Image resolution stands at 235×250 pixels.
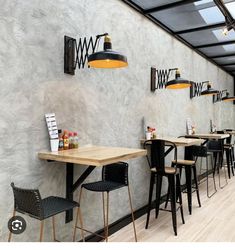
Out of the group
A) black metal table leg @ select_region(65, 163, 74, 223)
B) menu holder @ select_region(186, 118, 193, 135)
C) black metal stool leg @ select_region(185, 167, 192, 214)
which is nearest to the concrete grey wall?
black metal table leg @ select_region(65, 163, 74, 223)

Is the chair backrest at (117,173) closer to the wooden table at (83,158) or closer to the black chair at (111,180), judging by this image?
the black chair at (111,180)

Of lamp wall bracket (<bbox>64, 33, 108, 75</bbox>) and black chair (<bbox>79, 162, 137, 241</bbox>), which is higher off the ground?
lamp wall bracket (<bbox>64, 33, 108, 75</bbox>)

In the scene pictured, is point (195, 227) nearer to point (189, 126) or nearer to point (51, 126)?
point (51, 126)

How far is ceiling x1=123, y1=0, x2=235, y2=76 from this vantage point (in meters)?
3.67

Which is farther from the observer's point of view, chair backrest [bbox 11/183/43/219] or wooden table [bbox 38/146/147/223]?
→ wooden table [bbox 38/146/147/223]

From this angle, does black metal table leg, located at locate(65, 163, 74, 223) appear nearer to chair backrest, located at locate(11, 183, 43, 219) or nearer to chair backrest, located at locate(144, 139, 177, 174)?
chair backrest, located at locate(11, 183, 43, 219)

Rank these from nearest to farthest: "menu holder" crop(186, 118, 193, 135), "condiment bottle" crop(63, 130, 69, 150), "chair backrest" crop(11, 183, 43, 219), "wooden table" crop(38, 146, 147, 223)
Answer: "chair backrest" crop(11, 183, 43, 219), "wooden table" crop(38, 146, 147, 223), "condiment bottle" crop(63, 130, 69, 150), "menu holder" crop(186, 118, 193, 135)

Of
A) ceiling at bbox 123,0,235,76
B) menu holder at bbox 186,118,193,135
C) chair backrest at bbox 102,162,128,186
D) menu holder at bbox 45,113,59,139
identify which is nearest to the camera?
menu holder at bbox 45,113,59,139

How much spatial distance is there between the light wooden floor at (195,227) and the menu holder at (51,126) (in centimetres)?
146

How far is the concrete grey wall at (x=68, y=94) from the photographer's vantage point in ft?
6.96

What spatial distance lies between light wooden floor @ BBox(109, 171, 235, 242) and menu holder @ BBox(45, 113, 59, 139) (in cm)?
146

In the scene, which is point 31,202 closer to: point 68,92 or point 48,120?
point 48,120

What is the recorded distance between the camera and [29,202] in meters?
1.79
